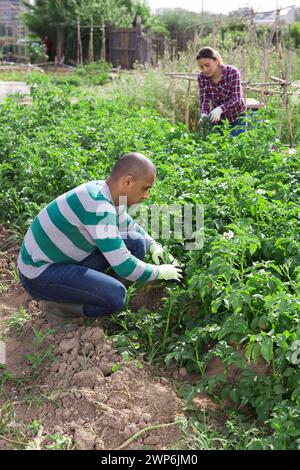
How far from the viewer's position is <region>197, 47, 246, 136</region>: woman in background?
6.20 m

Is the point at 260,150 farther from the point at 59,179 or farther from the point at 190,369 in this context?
the point at 190,369

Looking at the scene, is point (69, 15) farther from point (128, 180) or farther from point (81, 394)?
point (81, 394)

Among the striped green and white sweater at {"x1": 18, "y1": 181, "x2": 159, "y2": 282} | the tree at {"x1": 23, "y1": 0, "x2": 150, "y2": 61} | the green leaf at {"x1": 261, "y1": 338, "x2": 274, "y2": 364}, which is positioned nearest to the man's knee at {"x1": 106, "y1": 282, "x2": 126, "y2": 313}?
the striped green and white sweater at {"x1": 18, "y1": 181, "x2": 159, "y2": 282}

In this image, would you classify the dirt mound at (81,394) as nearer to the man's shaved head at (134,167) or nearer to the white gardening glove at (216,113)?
the man's shaved head at (134,167)

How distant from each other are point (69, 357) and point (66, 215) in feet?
2.47

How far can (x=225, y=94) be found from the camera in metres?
6.42

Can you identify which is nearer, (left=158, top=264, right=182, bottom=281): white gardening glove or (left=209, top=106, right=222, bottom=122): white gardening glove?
(left=158, top=264, right=182, bottom=281): white gardening glove

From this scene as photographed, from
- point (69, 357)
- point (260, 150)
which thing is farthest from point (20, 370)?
point (260, 150)

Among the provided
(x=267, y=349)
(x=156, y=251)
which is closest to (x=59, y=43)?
(x=156, y=251)

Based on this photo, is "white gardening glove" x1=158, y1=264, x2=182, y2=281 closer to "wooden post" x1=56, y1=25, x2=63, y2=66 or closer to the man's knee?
the man's knee

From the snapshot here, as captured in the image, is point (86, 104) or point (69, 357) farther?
point (86, 104)

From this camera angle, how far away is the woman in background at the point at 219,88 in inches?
244

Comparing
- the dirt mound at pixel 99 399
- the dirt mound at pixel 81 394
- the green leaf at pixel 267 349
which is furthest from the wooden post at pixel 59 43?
the green leaf at pixel 267 349

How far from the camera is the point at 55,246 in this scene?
11.2 feet
